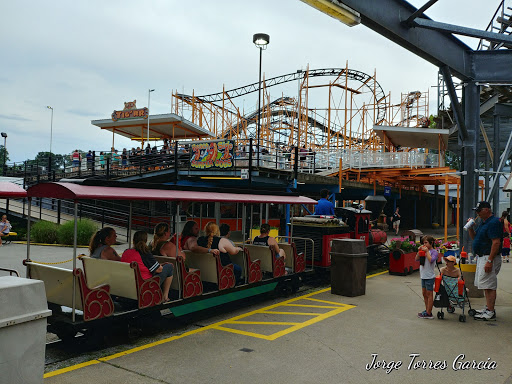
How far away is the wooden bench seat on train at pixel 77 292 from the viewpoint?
5.77m

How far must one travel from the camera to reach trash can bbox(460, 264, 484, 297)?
963 cm

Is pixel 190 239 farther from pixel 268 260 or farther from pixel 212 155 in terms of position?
pixel 212 155

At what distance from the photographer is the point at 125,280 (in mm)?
6555

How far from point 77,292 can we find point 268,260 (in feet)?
14.6

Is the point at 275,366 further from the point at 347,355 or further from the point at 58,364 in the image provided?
the point at 58,364

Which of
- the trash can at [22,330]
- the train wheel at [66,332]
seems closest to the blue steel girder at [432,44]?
the train wheel at [66,332]

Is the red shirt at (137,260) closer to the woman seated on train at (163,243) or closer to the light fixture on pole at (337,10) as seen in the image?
the woman seated on train at (163,243)

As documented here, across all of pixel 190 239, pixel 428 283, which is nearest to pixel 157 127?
pixel 190 239

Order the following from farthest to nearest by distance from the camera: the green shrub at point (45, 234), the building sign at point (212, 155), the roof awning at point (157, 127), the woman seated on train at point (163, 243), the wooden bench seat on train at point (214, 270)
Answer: the roof awning at point (157, 127), the building sign at point (212, 155), the green shrub at point (45, 234), the wooden bench seat on train at point (214, 270), the woman seated on train at point (163, 243)

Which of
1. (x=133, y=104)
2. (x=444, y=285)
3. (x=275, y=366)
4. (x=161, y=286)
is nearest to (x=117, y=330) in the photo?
(x=161, y=286)

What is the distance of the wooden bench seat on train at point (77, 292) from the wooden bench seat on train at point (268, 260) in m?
4.00

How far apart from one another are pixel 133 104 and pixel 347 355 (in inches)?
926

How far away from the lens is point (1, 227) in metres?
17.9

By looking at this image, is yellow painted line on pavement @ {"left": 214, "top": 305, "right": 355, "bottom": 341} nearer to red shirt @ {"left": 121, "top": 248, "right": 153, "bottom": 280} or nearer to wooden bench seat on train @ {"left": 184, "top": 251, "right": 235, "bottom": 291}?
wooden bench seat on train @ {"left": 184, "top": 251, "right": 235, "bottom": 291}
